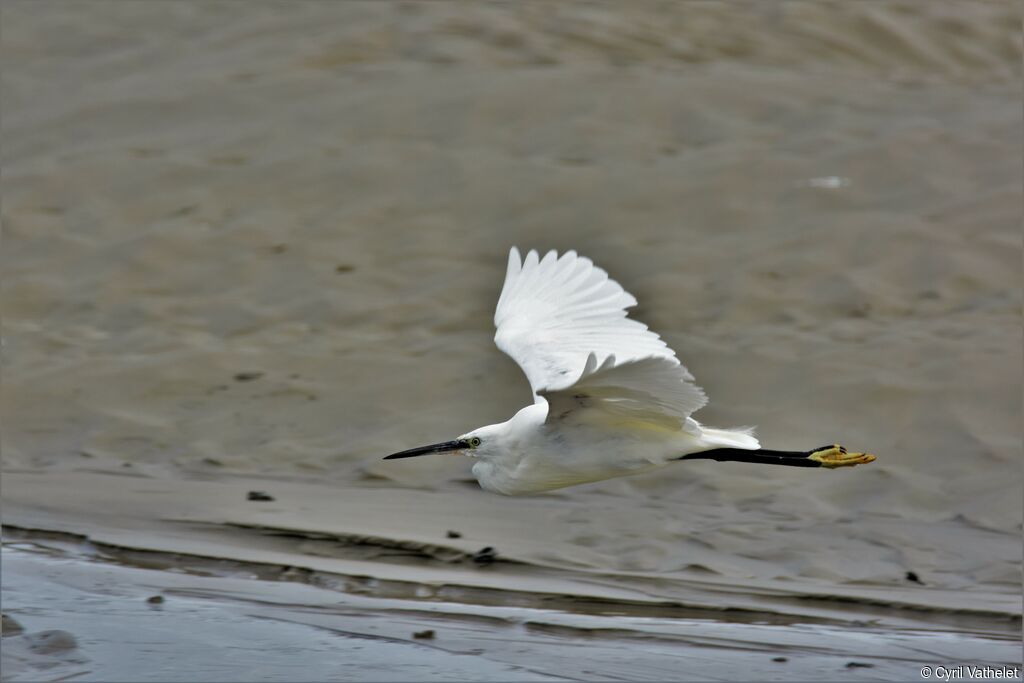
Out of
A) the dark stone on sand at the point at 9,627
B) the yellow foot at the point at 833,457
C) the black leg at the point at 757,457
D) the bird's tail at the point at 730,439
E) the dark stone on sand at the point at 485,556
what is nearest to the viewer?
the bird's tail at the point at 730,439

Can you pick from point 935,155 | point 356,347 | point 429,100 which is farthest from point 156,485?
point 935,155

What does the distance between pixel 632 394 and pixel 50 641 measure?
3.21m

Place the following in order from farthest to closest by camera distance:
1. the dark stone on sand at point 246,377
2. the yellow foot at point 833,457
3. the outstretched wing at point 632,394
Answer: the dark stone on sand at point 246,377, the yellow foot at point 833,457, the outstretched wing at point 632,394

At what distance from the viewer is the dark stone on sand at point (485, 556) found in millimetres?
7527

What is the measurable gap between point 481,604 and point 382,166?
5.31 metres

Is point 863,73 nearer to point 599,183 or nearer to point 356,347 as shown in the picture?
point 599,183

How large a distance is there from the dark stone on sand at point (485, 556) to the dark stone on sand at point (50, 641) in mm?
2095

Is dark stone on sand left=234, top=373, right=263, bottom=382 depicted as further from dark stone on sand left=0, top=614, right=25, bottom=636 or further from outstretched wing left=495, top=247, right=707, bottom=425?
outstretched wing left=495, top=247, right=707, bottom=425

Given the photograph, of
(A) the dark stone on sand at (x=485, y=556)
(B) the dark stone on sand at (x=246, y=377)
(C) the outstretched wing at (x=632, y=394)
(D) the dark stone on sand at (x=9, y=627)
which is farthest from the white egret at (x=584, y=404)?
(B) the dark stone on sand at (x=246, y=377)

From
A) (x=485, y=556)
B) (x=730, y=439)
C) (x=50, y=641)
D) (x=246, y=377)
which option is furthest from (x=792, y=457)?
(x=246, y=377)

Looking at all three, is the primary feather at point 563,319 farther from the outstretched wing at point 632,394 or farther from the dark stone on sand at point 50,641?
the dark stone on sand at point 50,641

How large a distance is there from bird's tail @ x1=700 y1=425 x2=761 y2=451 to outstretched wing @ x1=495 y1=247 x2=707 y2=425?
0.89 feet

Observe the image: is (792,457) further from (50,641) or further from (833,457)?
(50,641)

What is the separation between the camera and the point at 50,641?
6.53 m
